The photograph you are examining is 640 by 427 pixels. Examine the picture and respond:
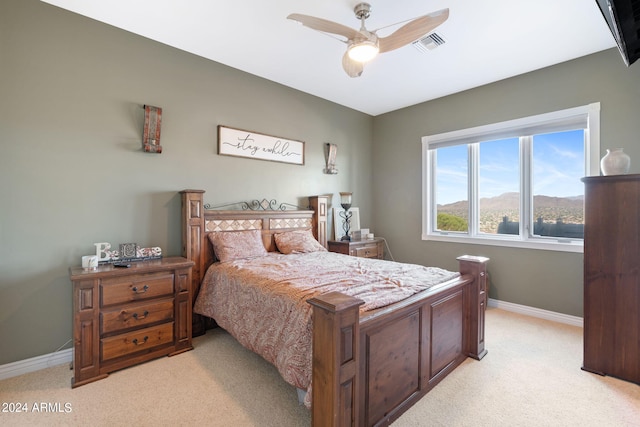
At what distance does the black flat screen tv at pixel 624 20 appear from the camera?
1.33 m

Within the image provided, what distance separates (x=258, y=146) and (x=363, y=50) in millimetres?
1922

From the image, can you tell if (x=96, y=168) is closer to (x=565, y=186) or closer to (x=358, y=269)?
(x=358, y=269)

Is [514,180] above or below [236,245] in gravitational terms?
above

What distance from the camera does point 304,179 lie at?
4242mm

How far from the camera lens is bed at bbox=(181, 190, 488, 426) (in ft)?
4.51

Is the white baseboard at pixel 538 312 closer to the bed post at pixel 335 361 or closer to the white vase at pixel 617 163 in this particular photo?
the white vase at pixel 617 163

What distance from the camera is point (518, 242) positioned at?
368 centimetres

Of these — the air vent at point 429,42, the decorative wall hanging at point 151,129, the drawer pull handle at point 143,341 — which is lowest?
the drawer pull handle at point 143,341

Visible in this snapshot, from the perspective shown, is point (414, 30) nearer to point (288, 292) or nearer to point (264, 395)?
point (288, 292)

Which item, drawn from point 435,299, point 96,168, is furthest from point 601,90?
point 96,168

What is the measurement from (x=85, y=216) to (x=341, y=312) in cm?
255

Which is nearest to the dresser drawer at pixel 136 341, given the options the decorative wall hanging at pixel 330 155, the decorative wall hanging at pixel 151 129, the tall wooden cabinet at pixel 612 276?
the decorative wall hanging at pixel 151 129

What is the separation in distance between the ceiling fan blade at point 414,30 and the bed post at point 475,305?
1.88 metres

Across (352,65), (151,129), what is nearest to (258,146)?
(151,129)
